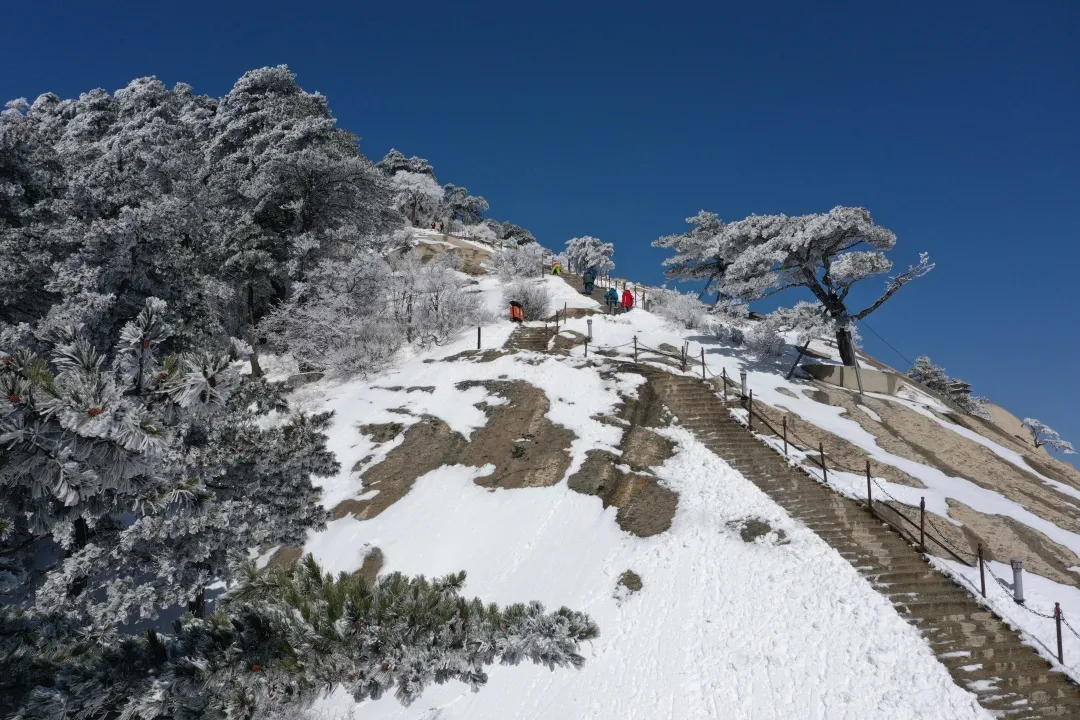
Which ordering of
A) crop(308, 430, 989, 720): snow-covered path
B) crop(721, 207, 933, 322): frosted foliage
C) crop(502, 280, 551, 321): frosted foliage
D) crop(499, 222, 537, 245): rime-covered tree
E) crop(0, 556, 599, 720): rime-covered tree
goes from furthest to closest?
crop(499, 222, 537, 245): rime-covered tree
crop(502, 280, 551, 321): frosted foliage
crop(721, 207, 933, 322): frosted foliage
crop(308, 430, 989, 720): snow-covered path
crop(0, 556, 599, 720): rime-covered tree

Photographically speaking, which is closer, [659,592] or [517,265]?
[659,592]

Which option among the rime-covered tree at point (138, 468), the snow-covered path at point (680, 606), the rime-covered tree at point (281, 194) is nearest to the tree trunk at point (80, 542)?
the rime-covered tree at point (138, 468)

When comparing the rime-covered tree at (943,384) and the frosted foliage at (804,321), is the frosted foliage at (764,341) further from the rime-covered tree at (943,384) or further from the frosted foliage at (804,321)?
the rime-covered tree at (943,384)

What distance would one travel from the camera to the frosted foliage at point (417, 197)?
210ft

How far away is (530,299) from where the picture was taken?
3019cm

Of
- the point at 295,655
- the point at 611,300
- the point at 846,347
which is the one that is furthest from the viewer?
the point at 611,300

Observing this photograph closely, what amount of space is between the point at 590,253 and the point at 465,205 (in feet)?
93.4

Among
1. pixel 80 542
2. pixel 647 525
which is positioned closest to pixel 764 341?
pixel 647 525

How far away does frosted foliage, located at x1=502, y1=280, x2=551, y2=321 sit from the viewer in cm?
2994

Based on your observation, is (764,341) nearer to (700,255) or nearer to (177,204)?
(700,255)

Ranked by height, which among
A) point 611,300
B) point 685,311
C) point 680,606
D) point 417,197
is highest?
point 417,197

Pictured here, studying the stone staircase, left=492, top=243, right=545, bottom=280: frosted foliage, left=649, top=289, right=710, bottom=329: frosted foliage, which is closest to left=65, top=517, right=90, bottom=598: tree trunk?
the stone staircase

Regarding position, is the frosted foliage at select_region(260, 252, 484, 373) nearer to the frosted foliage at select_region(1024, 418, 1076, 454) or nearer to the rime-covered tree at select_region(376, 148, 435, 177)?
the frosted foliage at select_region(1024, 418, 1076, 454)

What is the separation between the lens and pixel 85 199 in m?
11.9
